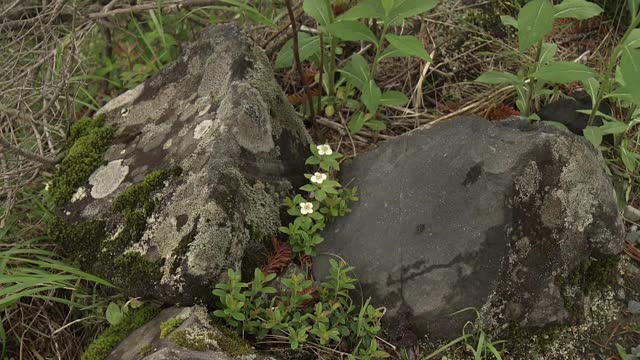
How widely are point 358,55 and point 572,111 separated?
1343 millimetres

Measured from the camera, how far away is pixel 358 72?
3.82 metres

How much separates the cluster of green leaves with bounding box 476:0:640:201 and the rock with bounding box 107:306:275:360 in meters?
2.02

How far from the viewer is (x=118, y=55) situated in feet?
15.9

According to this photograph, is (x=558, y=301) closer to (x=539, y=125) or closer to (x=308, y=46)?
(x=539, y=125)

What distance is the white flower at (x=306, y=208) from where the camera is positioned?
3.18 m

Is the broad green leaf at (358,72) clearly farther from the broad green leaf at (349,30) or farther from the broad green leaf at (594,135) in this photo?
the broad green leaf at (594,135)

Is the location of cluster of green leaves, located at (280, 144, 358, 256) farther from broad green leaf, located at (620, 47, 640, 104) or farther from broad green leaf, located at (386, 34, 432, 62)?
broad green leaf, located at (620, 47, 640, 104)

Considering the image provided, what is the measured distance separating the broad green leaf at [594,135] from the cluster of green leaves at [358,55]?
1.00 metres

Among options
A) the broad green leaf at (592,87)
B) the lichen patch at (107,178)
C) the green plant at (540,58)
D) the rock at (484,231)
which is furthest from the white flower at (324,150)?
the broad green leaf at (592,87)

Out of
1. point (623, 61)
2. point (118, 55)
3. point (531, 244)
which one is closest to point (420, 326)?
point (531, 244)

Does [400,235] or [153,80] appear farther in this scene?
[153,80]

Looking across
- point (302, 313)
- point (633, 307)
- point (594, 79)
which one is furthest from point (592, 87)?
point (302, 313)

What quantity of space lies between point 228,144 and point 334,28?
0.90m

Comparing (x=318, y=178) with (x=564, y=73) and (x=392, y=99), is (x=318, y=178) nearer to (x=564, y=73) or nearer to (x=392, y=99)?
(x=392, y=99)
